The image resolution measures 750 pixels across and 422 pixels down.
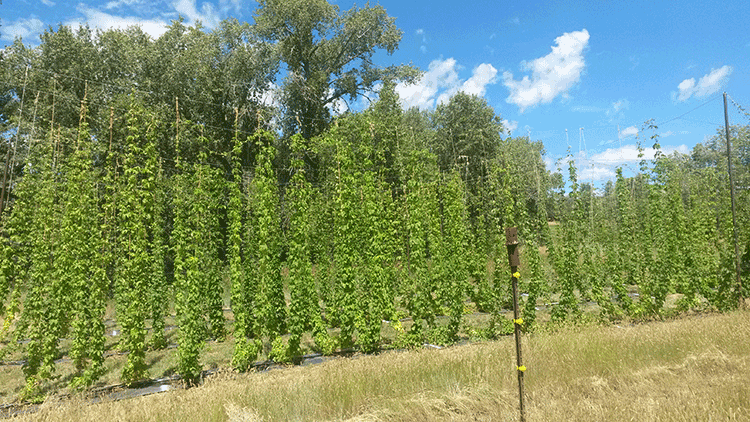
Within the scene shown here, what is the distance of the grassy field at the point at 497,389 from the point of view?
17.3 feet

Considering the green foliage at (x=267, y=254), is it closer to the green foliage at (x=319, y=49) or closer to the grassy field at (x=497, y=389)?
the grassy field at (x=497, y=389)

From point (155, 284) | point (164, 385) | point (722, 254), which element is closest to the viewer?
point (164, 385)

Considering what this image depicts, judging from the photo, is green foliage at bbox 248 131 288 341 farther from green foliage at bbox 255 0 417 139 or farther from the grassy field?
green foliage at bbox 255 0 417 139

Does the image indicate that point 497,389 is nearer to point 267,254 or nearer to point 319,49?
point 267,254

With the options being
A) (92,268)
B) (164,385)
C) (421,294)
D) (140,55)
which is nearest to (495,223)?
(421,294)

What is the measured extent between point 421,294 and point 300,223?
10.4ft

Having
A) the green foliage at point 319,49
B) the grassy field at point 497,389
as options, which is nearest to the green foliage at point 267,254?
the grassy field at point 497,389

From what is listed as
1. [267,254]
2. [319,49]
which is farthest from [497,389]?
[319,49]

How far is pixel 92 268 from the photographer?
29.8 feet

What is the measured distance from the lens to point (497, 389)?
6.21 m

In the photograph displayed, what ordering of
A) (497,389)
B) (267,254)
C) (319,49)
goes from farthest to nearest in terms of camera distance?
(319,49)
(267,254)
(497,389)

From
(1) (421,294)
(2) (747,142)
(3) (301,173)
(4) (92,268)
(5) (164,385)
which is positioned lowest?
(5) (164,385)

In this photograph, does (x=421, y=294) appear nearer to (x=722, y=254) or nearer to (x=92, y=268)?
(x=92, y=268)

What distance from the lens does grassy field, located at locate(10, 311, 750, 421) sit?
528cm
